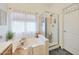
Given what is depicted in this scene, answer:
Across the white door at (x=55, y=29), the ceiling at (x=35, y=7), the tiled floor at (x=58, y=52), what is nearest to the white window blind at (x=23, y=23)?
the ceiling at (x=35, y=7)

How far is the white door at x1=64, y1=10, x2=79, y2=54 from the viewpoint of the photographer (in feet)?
5.19

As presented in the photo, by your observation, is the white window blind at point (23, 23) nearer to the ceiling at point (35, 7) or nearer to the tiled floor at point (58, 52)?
the ceiling at point (35, 7)

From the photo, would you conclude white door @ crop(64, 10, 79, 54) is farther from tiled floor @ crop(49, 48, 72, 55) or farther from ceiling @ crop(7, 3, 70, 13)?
ceiling @ crop(7, 3, 70, 13)

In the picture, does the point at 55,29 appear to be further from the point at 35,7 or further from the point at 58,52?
the point at 35,7

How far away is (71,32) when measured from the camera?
5.40 feet

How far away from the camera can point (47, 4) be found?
1542 mm

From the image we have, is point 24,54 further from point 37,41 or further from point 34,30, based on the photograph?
point 34,30

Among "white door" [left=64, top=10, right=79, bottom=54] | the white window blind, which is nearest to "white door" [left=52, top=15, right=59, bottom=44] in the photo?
"white door" [left=64, top=10, right=79, bottom=54]

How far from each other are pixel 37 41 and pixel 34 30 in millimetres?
190

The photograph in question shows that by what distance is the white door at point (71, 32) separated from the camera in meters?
1.58

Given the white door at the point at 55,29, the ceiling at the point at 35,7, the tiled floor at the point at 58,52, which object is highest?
the ceiling at the point at 35,7

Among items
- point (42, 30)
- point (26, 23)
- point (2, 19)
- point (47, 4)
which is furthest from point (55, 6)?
point (2, 19)

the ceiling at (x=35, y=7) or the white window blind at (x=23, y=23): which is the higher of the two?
the ceiling at (x=35, y=7)

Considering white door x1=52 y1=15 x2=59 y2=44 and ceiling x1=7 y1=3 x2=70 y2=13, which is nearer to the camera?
ceiling x1=7 y1=3 x2=70 y2=13
